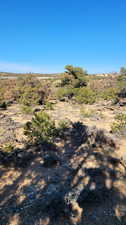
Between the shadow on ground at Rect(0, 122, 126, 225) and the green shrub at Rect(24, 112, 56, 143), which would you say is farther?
the green shrub at Rect(24, 112, 56, 143)

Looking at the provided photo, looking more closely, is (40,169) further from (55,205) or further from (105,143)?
(105,143)

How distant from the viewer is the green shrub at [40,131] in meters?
5.82

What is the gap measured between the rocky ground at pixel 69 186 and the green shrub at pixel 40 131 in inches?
15.8

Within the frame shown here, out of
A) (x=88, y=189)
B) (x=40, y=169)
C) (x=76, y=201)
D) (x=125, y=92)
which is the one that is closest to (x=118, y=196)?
(x=88, y=189)

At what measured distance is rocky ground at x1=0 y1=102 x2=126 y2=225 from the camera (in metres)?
2.86

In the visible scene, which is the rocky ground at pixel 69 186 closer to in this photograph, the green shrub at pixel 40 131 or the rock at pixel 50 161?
the rock at pixel 50 161

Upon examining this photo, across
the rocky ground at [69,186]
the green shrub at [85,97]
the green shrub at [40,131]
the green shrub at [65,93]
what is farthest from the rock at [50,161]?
the green shrub at [65,93]

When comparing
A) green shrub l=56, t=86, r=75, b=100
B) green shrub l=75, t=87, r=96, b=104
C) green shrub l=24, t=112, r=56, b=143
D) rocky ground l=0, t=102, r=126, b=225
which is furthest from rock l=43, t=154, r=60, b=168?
green shrub l=56, t=86, r=75, b=100

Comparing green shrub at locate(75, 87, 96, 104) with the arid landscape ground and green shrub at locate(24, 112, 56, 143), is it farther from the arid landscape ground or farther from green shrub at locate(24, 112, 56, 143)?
green shrub at locate(24, 112, 56, 143)

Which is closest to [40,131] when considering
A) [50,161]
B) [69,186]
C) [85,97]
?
[50,161]

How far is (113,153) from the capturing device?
16.4 ft

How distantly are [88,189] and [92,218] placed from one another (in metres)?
0.54

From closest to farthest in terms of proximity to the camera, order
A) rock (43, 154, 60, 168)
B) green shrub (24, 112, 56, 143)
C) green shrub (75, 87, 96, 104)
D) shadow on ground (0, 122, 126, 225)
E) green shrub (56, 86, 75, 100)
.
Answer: shadow on ground (0, 122, 126, 225) < rock (43, 154, 60, 168) < green shrub (24, 112, 56, 143) < green shrub (75, 87, 96, 104) < green shrub (56, 86, 75, 100)

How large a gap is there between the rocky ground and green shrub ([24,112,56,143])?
15.8 inches
